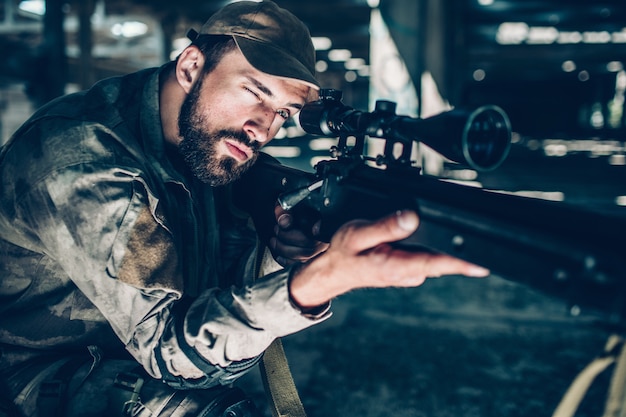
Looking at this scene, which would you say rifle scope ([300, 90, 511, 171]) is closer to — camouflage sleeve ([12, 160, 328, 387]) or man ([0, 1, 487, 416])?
man ([0, 1, 487, 416])

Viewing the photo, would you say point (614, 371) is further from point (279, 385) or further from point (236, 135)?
point (236, 135)

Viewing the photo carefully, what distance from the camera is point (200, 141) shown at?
2.12 meters

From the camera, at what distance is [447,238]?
1339mm

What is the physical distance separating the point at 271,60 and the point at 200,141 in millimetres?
483

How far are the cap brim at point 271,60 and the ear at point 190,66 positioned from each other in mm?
227

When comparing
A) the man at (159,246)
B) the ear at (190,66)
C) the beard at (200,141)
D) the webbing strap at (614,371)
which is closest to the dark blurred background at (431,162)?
the webbing strap at (614,371)

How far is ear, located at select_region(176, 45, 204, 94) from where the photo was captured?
216 cm

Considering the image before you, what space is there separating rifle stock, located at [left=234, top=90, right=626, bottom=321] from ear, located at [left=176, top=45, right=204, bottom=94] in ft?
2.76

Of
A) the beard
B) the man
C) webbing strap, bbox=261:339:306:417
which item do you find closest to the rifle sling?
webbing strap, bbox=261:339:306:417

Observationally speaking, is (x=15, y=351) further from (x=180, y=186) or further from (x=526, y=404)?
(x=526, y=404)

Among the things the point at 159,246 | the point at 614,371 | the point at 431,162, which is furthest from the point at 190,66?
the point at 431,162

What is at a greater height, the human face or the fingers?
the human face

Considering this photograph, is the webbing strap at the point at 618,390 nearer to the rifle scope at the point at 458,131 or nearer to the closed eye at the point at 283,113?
the rifle scope at the point at 458,131

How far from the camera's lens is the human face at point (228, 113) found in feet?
6.86
